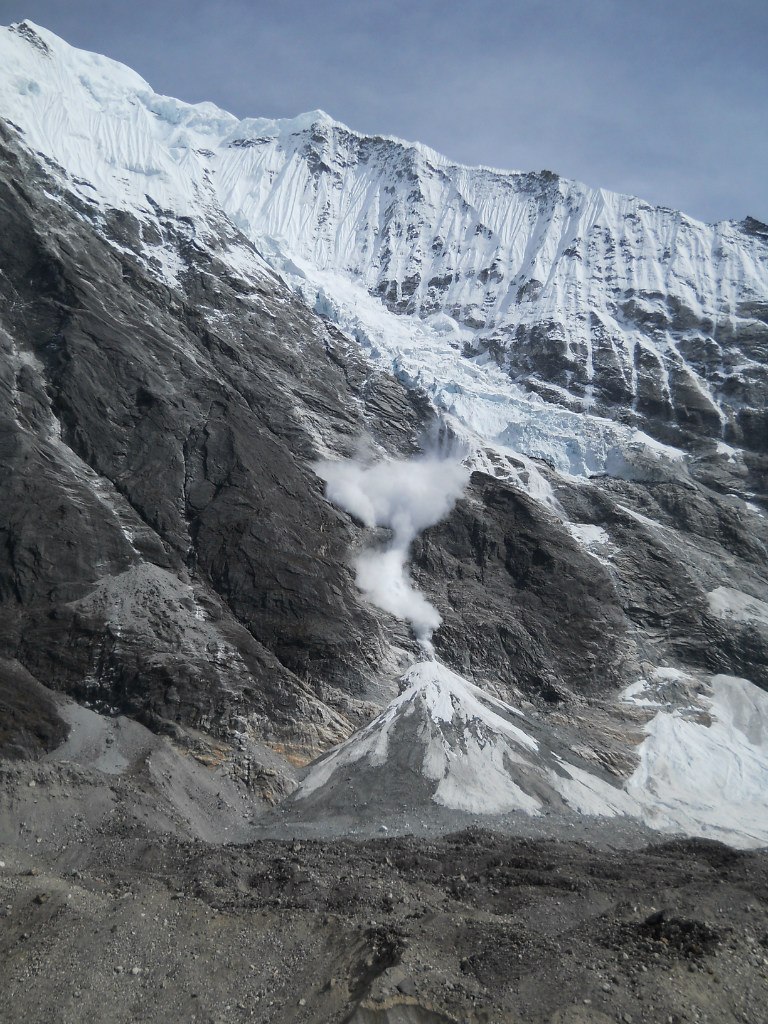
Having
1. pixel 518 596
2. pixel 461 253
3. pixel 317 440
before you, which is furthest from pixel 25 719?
pixel 461 253

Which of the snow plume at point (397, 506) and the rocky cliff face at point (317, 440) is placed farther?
the snow plume at point (397, 506)

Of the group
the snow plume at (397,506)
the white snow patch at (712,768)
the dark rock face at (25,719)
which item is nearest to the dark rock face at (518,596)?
the snow plume at (397,506)

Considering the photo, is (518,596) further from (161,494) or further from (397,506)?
(161,494)

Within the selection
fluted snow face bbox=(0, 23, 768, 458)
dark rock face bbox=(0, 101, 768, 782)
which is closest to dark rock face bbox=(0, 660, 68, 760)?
dark rock face bbox=(0, 101, 768, 782)

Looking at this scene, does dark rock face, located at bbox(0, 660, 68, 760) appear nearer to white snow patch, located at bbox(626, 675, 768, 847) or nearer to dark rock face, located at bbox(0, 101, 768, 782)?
dark rock face, located at bbox(0, 101, 768, 782)

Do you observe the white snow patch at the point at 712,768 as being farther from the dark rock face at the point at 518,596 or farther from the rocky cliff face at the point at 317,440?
the dark rock face at the point at 518,596

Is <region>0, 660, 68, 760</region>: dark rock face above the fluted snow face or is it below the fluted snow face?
below
